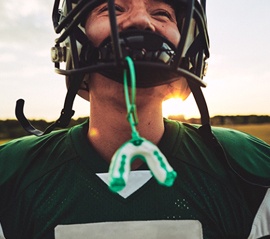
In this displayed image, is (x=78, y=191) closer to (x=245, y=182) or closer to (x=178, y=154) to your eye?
(x=178, y=154)

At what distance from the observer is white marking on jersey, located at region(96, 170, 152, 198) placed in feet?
5.38

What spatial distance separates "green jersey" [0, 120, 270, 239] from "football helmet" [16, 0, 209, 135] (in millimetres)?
244

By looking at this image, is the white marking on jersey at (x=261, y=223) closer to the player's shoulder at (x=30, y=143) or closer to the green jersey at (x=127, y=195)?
the green jersey at (x=127, y=195)

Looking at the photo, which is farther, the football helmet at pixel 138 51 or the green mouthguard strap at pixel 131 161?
the football helmet at pixel 138 51

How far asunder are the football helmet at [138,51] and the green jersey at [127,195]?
9.6 inches

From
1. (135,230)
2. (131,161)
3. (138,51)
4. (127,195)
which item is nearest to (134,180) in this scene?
(127,195)

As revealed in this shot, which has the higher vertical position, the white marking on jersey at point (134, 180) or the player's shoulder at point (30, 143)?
the player's shoulder at point (30, 143)

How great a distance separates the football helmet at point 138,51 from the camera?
4.11 feet

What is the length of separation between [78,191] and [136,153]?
2.56 feet

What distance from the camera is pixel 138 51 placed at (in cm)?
140

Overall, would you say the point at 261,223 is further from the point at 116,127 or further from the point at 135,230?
the point at 116,127

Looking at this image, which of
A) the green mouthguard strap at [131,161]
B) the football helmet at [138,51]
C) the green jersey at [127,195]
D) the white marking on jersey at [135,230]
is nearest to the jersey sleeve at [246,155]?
the green jersey at [127,195]

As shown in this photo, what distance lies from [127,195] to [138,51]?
0.59m

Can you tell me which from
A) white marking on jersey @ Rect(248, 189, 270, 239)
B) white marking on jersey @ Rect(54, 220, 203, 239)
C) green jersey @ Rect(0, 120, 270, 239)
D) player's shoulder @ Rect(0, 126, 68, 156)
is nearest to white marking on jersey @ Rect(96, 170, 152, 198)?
green jersey @ Rect(0, 120, 270, 239)
